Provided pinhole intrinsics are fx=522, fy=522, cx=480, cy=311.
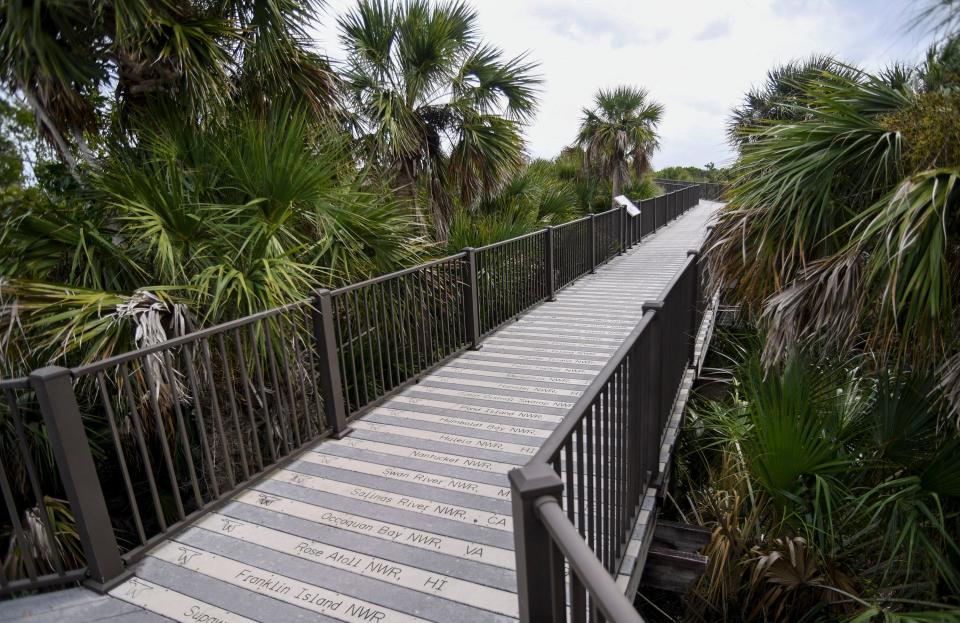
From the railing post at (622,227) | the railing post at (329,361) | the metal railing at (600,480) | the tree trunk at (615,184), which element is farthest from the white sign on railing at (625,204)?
the railing post at (329,361)

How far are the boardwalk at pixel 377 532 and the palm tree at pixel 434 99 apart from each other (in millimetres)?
3251

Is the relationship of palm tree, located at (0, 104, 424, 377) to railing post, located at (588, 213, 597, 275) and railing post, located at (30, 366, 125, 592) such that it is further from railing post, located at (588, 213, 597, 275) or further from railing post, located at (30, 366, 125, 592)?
railing post, located at (588, 213, 597, 275)

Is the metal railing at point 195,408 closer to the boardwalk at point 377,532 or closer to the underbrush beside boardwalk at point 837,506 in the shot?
the boardwalk at point 377,532

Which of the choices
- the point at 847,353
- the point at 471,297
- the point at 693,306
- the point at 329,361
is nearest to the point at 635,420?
the point at 847,353

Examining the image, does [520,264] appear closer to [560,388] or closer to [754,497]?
[560,388]

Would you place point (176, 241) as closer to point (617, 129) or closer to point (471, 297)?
point (471, 297)

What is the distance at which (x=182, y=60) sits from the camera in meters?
4.13

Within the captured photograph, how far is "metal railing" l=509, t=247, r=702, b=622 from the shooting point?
4.55ft

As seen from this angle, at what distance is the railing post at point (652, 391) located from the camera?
2955 mm

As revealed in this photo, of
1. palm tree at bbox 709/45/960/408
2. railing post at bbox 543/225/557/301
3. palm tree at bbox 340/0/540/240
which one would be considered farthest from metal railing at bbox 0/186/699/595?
palm tree at bbox 709/45/960/408

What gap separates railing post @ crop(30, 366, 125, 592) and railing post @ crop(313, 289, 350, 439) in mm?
1533

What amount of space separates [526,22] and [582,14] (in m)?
1.48

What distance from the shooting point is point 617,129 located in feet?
52.1

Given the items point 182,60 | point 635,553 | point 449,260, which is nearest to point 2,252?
point 182,60
